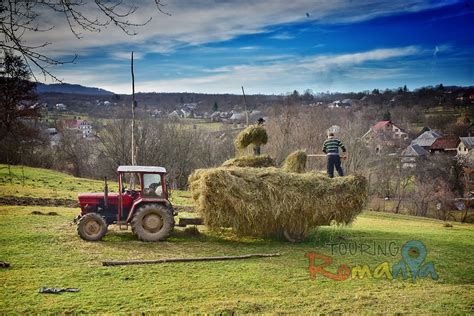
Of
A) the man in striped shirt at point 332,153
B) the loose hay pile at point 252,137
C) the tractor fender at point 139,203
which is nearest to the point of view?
the tractor fender at point 139,203

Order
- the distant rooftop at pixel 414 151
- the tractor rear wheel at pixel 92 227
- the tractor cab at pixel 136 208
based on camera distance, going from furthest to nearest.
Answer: the distant rooftop at pixel 414 151 → the tractor cab at pixel 136 208 → the tractor rear wheel at pixel 92 227

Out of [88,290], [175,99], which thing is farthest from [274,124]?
[88,290]

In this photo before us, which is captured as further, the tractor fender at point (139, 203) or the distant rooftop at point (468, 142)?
the distant rooftop at point (468, 142)

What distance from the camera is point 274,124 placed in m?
40.2

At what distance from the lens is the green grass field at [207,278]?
675 cm

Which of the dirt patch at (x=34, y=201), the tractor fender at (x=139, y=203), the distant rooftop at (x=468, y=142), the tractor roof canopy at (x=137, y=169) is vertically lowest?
the dirt patch at (x=34, y=201)

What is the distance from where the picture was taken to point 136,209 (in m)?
10.9

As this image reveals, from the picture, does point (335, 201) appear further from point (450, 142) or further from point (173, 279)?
point (450, 142)

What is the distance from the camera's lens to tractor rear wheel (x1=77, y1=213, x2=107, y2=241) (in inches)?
413

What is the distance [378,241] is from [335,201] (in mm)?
2300

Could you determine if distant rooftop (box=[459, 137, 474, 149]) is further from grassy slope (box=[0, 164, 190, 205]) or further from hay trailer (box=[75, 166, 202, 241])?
hay trailer (box=[75, 166, 202, 241])

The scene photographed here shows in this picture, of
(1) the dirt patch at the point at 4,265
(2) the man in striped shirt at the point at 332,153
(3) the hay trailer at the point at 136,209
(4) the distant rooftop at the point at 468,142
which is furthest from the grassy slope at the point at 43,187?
(4) the distant rooftop at the point at 468,142

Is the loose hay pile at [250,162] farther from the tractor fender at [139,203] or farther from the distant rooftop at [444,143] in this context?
the distant rooftop at [444,143]

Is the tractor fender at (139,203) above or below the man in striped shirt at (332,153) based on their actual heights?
below
